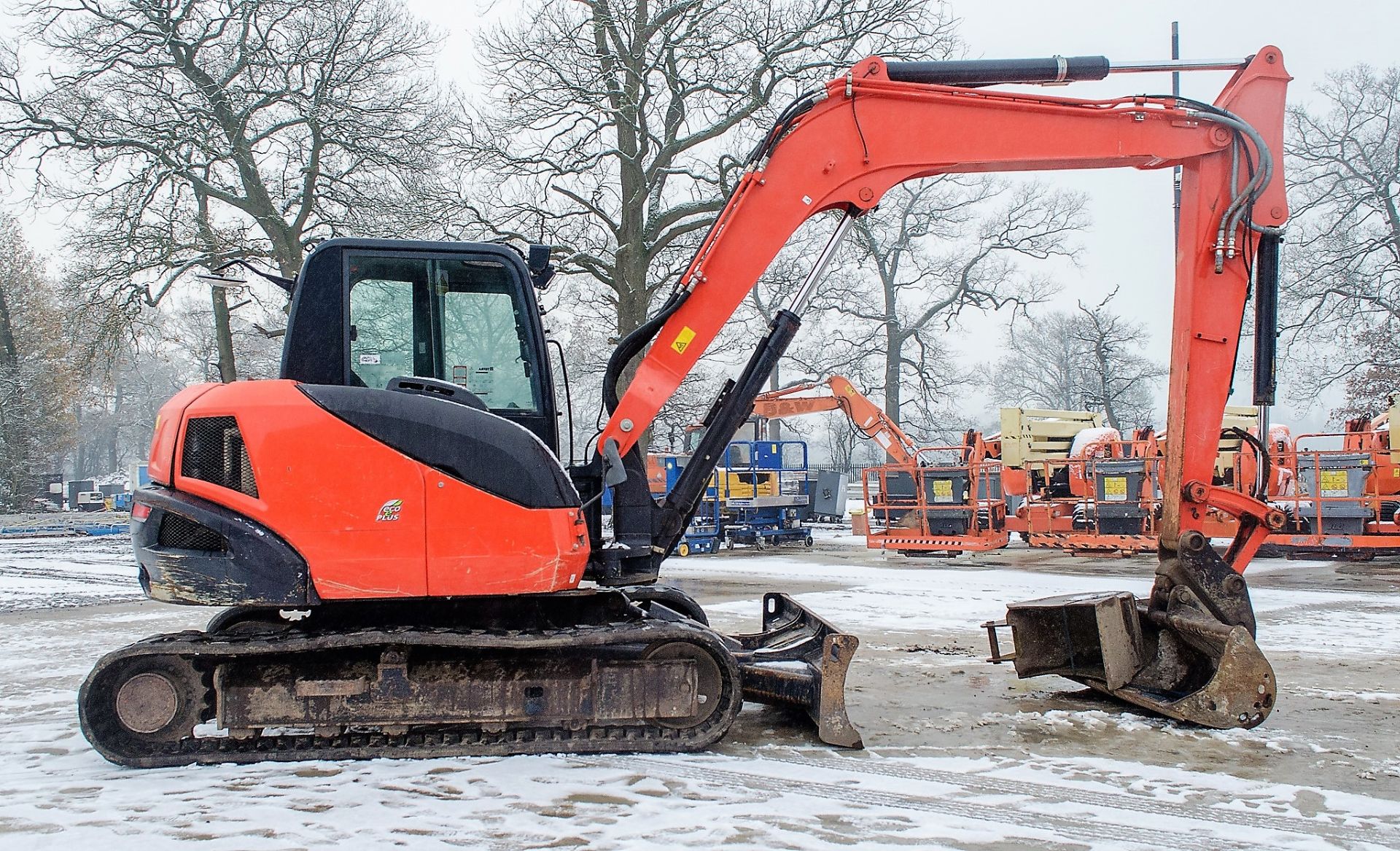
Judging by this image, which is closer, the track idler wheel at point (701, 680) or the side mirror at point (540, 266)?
the track idler wheel at point (701, 680)

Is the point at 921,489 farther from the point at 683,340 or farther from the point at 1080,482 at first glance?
the point at 683,340

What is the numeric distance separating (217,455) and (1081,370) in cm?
4035

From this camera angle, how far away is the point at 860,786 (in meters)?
4.48

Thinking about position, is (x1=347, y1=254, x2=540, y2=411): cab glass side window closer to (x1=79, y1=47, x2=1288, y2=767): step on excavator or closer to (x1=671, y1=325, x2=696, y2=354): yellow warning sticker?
(x1=79, y1=47, x2=1288, y2=767): step on excavator

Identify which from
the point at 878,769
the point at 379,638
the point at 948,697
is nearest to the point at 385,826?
the point at 379,638

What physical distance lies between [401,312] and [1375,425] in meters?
18.0

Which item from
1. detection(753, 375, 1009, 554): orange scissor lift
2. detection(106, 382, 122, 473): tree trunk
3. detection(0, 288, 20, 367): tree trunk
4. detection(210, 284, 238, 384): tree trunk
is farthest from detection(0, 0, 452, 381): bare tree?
detection(106, 382, 122, 473): tree trunk

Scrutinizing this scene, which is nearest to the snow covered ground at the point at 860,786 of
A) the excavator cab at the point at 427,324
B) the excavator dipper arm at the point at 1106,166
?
the excavator dipper arm at the point at 1106,166

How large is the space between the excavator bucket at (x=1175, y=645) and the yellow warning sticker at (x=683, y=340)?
105 inches

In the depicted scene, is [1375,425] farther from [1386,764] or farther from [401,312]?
[401,312]

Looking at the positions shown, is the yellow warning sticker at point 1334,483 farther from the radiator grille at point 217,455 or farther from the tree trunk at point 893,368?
the tree trunk at point 893,368

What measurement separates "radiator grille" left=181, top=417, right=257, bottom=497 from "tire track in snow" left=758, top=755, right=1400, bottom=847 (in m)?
2.79

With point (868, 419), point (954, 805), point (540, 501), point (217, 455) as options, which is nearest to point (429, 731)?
point (540, 501)

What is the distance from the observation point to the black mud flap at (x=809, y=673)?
16.7 feet
